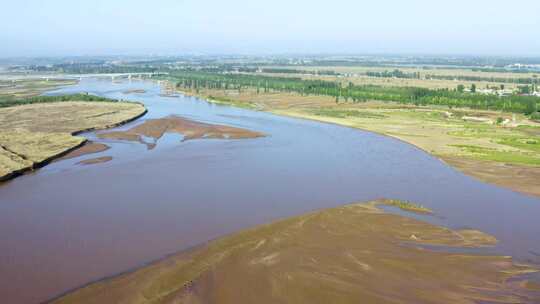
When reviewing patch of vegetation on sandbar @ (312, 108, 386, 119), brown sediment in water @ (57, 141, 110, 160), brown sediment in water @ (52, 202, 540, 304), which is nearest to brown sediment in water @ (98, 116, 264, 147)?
brown sediment in water @ (57, 141, 110, 160)

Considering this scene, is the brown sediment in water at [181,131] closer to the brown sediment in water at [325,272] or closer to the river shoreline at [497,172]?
the river shoreline at [497,172]

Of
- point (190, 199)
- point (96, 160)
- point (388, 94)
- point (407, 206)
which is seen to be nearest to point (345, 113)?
point (388, 94)

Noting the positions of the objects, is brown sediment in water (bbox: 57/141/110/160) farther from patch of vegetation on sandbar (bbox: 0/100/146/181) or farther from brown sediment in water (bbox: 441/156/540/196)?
brown sediment in water (bbox: 441/156/540/196)

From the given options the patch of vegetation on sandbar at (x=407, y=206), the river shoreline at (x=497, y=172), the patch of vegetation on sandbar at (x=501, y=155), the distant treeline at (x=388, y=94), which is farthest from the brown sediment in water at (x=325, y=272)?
the distant treeline at (x=388, y=94)

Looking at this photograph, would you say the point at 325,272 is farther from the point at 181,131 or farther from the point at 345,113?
the point at 345,113

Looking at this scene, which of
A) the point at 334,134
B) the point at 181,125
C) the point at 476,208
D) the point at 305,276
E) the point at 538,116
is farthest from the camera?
the point at 538,116

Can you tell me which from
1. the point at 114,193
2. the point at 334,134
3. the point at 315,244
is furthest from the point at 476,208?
the point at 334,134

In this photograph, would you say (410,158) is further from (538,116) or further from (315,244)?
(538,116)
